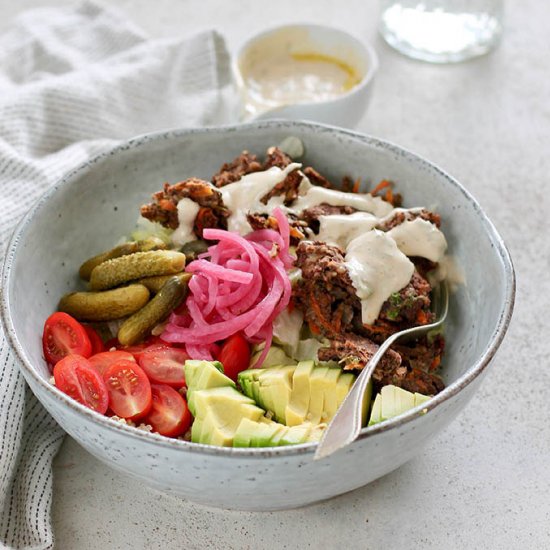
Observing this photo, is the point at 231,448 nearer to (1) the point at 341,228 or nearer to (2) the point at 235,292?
(2) the point at 235,292

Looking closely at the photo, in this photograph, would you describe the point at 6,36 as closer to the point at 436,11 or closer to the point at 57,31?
the point at 57,31

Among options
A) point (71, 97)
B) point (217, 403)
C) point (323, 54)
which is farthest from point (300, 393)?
point (323, 54)

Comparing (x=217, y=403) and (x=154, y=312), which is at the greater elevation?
(x=217, y=403)

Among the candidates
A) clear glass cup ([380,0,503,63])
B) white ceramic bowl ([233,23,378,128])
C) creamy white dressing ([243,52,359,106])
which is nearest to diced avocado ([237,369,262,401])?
white ceramic bowl ([233,23,378,128])

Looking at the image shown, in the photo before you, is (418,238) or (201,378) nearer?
(201,378)

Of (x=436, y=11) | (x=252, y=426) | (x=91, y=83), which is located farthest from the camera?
(x=436, y=11)

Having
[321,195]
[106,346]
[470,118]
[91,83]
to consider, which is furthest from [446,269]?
[91,83]

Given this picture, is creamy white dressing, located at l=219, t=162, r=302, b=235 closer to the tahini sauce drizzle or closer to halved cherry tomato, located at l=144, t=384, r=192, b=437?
the tahini sauce drizzle
